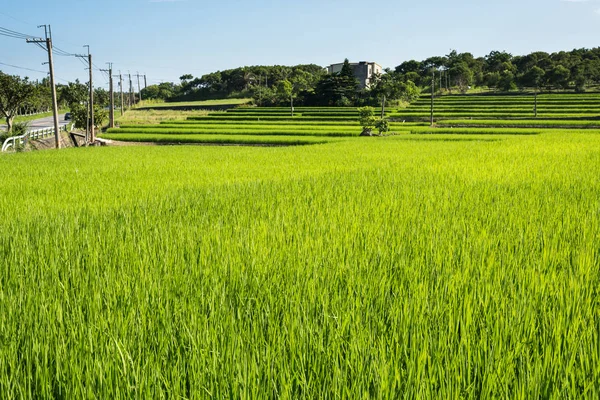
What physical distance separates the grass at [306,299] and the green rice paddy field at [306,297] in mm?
14

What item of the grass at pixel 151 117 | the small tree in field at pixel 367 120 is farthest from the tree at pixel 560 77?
the small tree in field at pixel 367 120

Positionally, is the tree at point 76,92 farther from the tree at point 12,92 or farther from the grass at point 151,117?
the tree at point 12,92

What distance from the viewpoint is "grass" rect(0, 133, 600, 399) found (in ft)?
5.27

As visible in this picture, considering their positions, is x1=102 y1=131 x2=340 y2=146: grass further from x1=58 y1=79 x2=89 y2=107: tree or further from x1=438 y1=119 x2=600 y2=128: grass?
x1=58 y1=79 x2=89 y2=107: tree

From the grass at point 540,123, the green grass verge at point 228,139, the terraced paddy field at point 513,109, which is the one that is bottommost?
the green grass verge at point 228,139

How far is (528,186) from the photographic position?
7.34 metres

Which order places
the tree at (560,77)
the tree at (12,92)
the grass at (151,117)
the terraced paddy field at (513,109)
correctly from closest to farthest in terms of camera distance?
the tree at (12,92) < the terraced paddy field at (513,109) < the grass at (151,117) < the tree at (560,77)

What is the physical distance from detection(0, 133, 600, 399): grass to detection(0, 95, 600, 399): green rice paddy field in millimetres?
14

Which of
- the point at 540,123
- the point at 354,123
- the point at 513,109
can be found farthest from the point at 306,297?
the point at 513,109

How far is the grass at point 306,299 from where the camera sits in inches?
63.2

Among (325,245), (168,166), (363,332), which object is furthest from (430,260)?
(168,166)

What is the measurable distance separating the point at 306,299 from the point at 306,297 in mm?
41

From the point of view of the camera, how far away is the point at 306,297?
249 centimetres

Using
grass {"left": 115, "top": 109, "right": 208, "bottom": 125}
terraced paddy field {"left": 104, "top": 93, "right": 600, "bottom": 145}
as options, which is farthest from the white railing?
grass {"left": 115, "top": 109, "right": 208, "bottom": 125}
